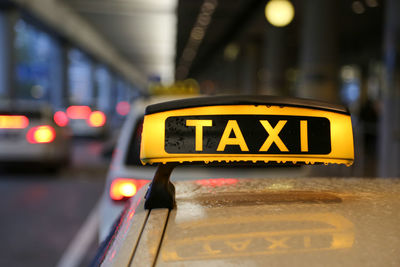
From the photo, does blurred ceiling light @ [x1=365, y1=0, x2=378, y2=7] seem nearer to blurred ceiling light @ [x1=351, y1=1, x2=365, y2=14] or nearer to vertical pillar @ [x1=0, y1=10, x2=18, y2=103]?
blurred ceiling light @ [x1=351, y1=1, x2=365, y2=14]

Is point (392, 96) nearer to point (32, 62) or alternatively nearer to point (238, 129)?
point (238, 129)

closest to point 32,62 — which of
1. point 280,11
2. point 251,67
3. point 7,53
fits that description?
point 7,53

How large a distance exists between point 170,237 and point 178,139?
274 millimetres

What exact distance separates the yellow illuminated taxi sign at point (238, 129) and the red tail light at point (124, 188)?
2870mm

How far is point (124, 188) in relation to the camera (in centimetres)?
442

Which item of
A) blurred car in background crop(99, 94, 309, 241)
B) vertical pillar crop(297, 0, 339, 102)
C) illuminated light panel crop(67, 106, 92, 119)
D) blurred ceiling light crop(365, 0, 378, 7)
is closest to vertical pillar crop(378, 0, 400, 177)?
vertical pillar crop(297, 0, 339, 102)

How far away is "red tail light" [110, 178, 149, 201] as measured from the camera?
4.39 metres

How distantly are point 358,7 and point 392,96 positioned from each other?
1521 cm

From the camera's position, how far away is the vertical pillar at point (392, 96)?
Answer: 1057 cm

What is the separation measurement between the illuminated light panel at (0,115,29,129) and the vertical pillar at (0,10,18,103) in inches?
393

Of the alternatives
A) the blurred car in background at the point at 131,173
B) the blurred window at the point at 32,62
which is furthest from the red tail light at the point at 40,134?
the blurred window at the point at 32,62

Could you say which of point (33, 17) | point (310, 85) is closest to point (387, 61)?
point (310, 85)

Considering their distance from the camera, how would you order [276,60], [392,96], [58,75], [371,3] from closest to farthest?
[392,96] < [371,3] < [276,60] < [58,75]

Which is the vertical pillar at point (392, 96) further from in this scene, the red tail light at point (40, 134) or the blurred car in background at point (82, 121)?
the blurred car in background at point (82, 121)
